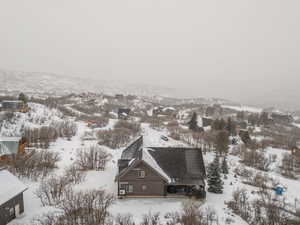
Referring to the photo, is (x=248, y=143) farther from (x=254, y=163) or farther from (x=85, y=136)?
(x=85, y=136)

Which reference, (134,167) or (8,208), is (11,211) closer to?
(8,208)

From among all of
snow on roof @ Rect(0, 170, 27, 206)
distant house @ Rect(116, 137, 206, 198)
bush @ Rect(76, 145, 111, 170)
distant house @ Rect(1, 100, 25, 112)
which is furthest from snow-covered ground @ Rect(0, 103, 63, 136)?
distant house @ Rect(116, 137, 206, 198)

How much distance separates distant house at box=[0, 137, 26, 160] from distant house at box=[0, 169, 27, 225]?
16.7 meters

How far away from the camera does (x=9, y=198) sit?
18000mm

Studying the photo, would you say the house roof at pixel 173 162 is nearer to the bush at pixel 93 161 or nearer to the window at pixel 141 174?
the window at pixel 141 174

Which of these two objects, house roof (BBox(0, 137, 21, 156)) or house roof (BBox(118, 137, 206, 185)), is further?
house roof (BBox(0, 137, 21, 156))

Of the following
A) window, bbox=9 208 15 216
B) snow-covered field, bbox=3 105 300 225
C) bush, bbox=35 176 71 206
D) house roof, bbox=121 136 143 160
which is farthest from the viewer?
house roof, bbox=121 136 143 160

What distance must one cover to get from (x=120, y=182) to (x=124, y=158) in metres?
4.56

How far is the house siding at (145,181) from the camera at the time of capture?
24406 millimetres

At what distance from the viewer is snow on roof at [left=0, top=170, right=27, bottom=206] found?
58.7ft

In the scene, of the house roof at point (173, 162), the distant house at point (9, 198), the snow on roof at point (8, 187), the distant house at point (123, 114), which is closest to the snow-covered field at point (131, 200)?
the distant house at point (9, 198)

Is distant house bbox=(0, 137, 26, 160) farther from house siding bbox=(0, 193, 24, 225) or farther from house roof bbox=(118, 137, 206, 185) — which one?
house roof bbox=(118, 137, 206, 185)

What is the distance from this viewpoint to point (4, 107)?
69.1 metres

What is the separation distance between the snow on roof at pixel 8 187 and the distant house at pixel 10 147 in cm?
1649
